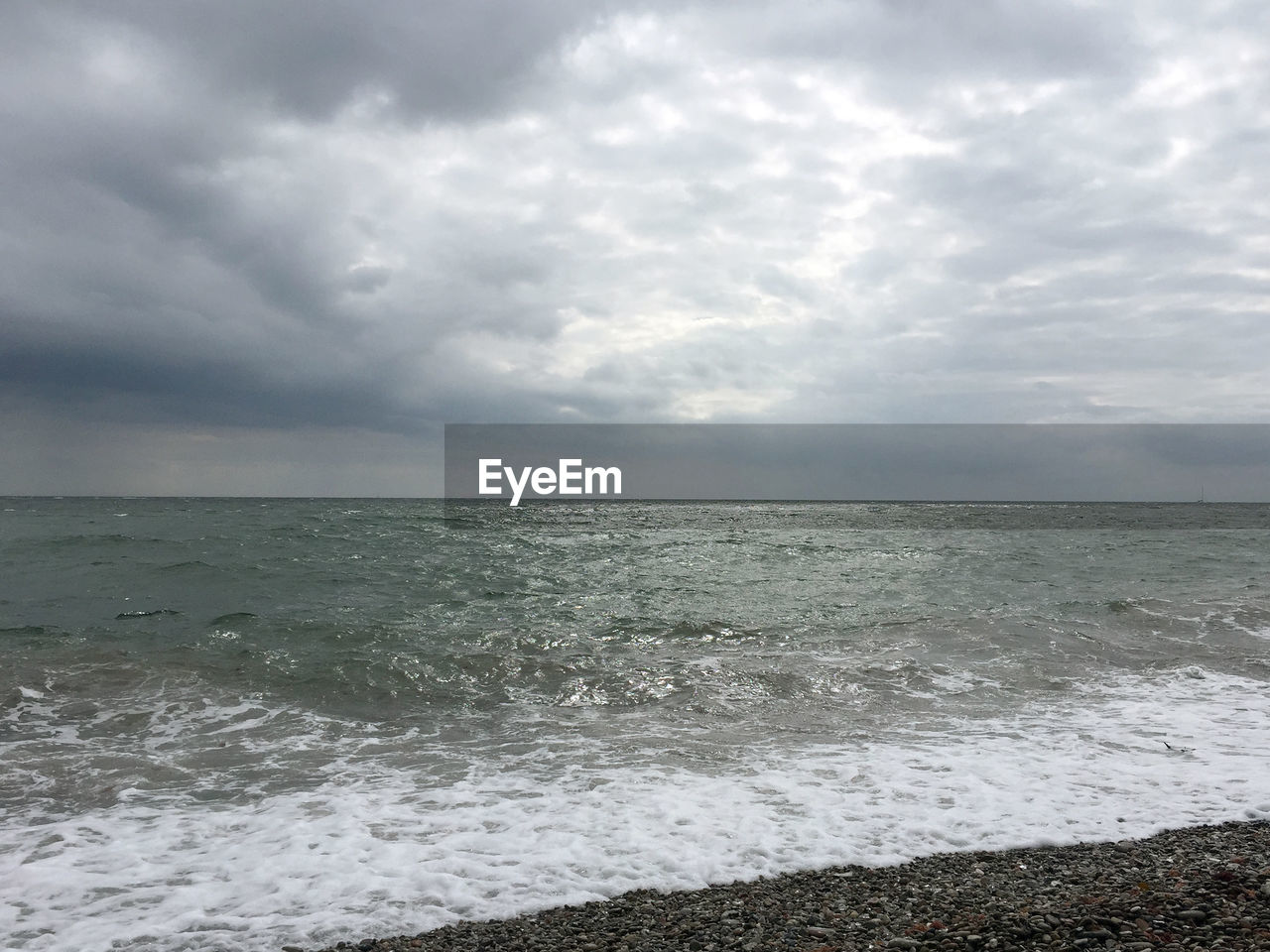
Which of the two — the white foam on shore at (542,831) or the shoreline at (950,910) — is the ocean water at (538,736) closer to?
the white foam on shore at (542,831)

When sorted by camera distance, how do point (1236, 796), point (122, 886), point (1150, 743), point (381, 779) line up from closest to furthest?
1. point (122, 886)
2. point (1236, 796)
3. point (381, 779)
4. point (1150, 743)

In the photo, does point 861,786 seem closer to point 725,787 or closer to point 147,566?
point 725,787

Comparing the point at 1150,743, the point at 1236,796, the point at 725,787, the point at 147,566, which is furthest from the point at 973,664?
the point at 147,566

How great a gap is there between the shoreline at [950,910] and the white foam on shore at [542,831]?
0.25 meters

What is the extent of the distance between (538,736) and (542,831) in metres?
2.71

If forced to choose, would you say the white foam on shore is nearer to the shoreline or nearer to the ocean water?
the ocean water

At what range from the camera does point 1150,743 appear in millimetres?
7816

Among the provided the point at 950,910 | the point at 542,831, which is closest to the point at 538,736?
the point at 542,831

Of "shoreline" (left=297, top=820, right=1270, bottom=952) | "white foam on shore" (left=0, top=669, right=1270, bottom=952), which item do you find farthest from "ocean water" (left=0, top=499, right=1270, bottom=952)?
"shoreline" (left=297, top=820, right=1270, bottom=952)

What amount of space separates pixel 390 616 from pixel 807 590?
33.7 feet

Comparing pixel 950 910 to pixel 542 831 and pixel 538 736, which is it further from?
pixel 538 736

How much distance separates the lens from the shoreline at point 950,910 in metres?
3.78

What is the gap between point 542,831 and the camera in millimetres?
5703

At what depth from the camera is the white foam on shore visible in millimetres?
4602
